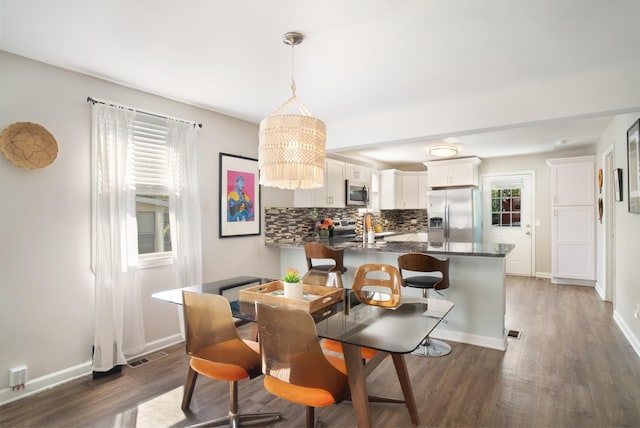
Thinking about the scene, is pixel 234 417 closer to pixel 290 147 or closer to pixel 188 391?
pixel 188 391

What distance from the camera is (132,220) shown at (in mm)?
3004

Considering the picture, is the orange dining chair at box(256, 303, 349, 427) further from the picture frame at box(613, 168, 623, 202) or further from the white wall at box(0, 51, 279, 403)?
the picture frame at box(613, 168, 623, 202)

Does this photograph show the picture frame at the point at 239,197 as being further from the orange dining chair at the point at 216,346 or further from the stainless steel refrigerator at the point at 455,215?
the stainless steel refrigerator at the point at 455,215

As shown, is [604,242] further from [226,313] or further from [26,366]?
[26,366]

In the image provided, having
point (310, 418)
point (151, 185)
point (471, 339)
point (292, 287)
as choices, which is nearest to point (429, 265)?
point (471, 339)

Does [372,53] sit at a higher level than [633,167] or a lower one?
higher

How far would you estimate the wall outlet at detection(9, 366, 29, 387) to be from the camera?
239 cm

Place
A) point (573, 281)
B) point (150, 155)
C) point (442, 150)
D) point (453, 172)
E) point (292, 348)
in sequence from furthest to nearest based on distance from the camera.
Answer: point (453, 172)
point (573, 281)
point (442, 150)
point (150, 155)
point (292, 348)

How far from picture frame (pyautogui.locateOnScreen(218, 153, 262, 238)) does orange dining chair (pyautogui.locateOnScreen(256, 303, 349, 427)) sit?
7.84 feet

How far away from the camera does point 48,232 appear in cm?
258

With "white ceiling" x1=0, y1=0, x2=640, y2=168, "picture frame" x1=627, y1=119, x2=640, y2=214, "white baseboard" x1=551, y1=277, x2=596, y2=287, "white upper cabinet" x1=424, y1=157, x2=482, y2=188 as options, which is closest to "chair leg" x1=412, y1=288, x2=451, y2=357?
"white ceiling" x1=0, y1=0, x2=640, y2=168

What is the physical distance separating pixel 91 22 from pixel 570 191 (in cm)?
686

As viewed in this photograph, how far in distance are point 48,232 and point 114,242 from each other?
44 centimetres

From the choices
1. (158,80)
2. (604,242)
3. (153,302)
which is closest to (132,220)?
(153,302)
